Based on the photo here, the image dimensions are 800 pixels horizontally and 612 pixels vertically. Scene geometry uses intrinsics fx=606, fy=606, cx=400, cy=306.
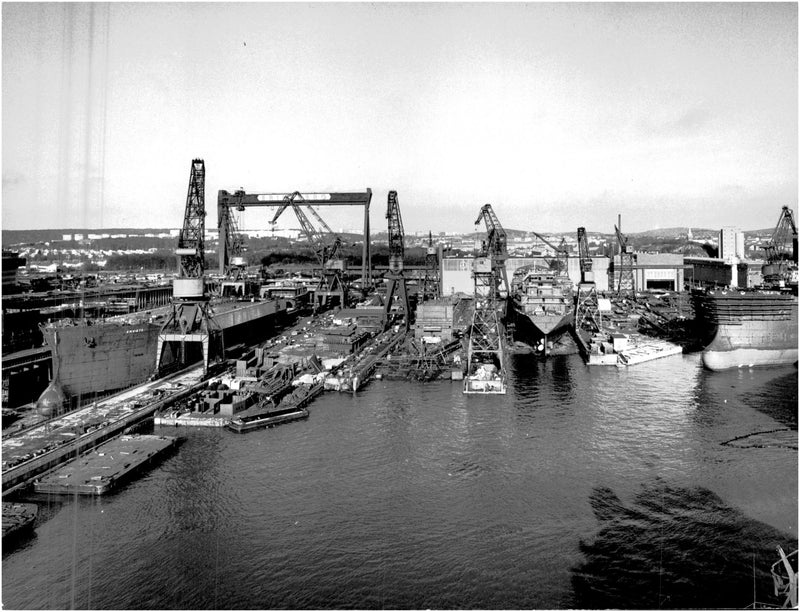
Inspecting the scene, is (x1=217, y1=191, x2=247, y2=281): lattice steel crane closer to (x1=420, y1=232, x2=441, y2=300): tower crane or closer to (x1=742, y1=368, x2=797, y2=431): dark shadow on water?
(x1=420, y1=232, x2=441, y2=300): tower crane

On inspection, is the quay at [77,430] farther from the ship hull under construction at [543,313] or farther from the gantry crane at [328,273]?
the gantry crane at [328,273]

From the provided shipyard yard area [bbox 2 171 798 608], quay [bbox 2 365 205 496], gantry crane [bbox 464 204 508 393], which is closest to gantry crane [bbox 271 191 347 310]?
shipyard yard area [bbox 2 171 798 608]

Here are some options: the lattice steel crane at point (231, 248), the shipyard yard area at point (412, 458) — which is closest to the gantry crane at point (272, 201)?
the lattice steel crane at point (231, 248)

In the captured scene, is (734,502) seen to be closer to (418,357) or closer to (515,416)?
(515,416)

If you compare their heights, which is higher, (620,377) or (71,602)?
(620,377)

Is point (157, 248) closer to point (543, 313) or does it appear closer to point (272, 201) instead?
point (272, 201)

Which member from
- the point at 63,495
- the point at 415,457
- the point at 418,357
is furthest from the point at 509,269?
the point at 63,495

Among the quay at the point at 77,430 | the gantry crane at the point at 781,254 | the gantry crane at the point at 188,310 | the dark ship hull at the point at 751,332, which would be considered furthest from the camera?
the gantry crane at the point at 781,254
